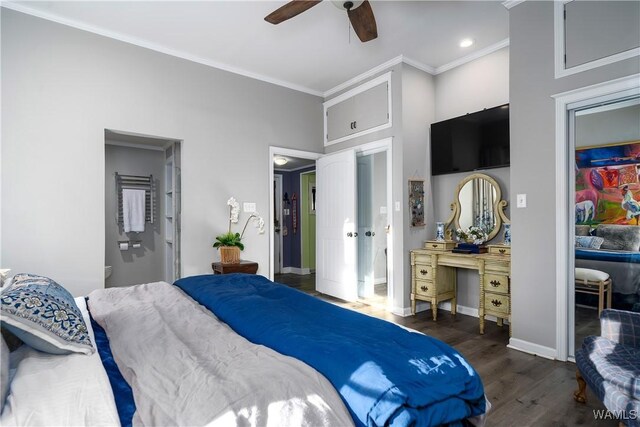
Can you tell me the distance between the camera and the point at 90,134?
127 inches

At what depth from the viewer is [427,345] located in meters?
1.29

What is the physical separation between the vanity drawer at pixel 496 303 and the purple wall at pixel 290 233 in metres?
4.17

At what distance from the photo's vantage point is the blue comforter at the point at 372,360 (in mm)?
1002

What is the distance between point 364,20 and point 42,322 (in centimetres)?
266

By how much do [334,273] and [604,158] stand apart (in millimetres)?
3174

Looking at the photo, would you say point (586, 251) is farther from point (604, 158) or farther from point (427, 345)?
point (427, 345)

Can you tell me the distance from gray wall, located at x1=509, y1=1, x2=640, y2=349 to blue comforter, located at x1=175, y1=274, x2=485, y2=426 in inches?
75.5

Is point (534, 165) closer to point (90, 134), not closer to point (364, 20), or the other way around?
point (364, 20)

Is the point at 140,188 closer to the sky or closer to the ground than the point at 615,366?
closer to the sky

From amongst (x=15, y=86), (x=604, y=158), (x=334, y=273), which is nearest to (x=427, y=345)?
(x=604, y=158)

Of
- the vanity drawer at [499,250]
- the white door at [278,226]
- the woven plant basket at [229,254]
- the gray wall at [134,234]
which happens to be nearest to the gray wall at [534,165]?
the vanity drawer at [499,250]

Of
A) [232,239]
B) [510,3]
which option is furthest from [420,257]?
→ [510,3]

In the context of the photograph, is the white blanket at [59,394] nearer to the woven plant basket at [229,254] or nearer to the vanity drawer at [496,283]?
the woven plant basket at [229,254]

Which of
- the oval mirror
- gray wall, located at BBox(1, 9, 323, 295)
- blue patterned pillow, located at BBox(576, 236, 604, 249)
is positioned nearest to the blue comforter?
blue patterned pillow, located at BBox(576, 236, 604, 249)
